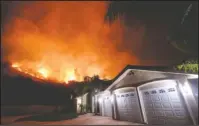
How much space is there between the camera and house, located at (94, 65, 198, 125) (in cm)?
776

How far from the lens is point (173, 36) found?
23.1 feet

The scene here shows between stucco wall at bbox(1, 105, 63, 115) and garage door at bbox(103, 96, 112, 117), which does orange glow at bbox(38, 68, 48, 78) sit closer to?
stucco wall at bbox(1, 105, 63, 115)

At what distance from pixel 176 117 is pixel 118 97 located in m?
5.42

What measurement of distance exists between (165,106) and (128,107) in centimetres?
335

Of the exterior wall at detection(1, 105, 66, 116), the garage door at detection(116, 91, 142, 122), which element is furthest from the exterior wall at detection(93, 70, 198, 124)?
the exterior wall at detection(1, 105, 66, 116)

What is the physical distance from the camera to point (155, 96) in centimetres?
953

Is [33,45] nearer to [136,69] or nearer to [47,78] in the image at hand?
[47,78]

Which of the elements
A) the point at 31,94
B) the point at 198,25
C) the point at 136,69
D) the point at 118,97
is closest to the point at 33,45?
the point at 31,94

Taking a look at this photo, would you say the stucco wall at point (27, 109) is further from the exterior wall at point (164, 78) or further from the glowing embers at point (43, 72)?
the exterior wall at point (164, 78)

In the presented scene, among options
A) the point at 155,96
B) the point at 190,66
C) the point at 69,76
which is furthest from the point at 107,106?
the point at 69,76

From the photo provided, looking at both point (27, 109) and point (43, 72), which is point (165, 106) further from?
point (43, 72)

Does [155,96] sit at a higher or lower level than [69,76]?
lower

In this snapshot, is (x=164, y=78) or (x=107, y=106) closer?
(x=164, y=78)

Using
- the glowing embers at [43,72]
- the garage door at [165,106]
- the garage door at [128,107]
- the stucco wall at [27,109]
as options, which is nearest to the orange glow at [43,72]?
the glowing embers at [43,72]
